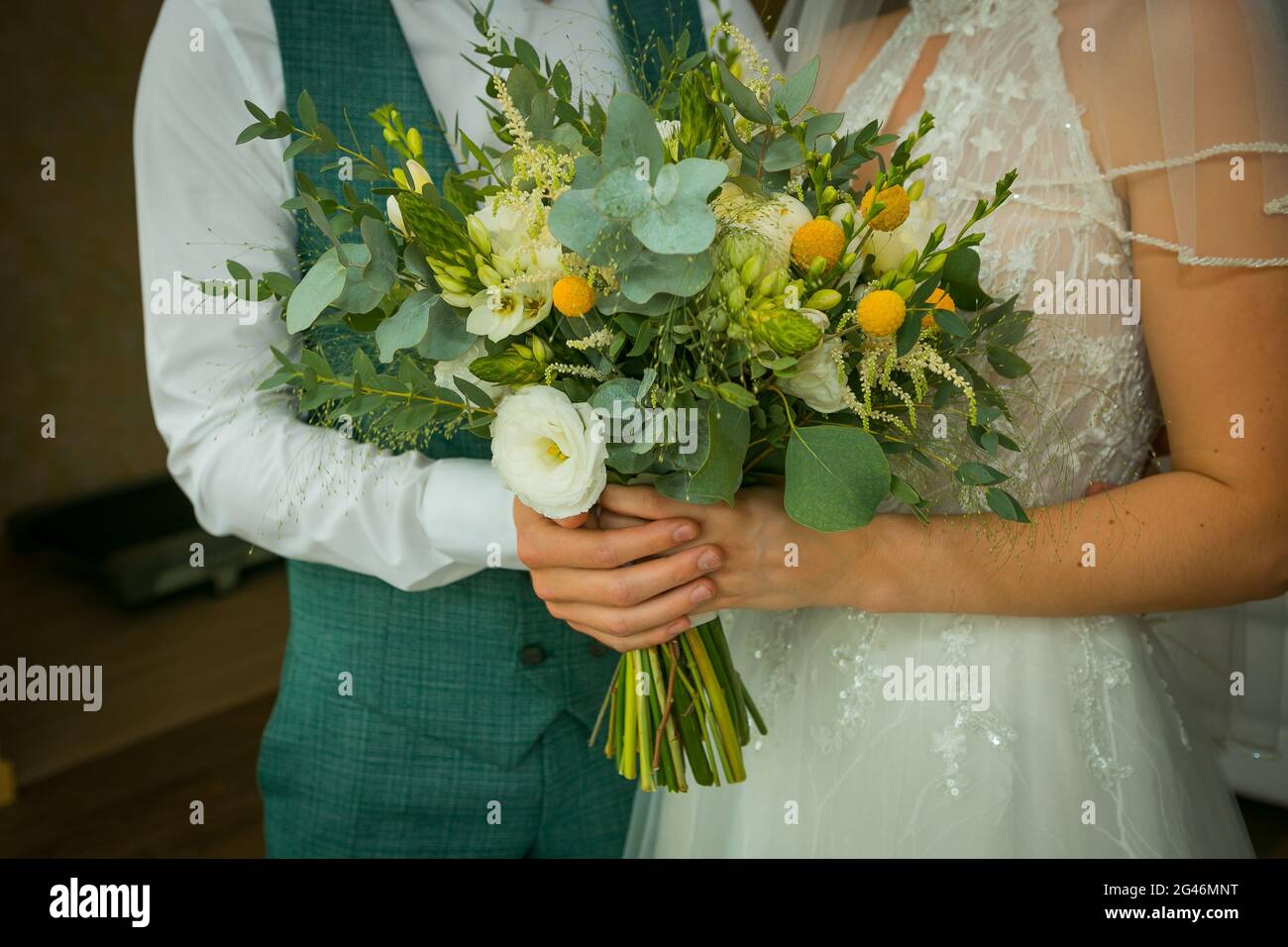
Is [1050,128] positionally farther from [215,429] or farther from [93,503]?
[93,503]

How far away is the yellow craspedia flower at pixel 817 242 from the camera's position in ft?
2.59

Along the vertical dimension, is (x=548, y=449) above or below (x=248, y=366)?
below

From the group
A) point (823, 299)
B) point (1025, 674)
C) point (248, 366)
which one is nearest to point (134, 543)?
point (248, 366)

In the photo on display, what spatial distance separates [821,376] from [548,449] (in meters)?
0.24

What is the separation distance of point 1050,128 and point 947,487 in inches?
15.3

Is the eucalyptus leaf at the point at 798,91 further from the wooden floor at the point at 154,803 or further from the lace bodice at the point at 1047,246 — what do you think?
the wooden floor at the point at 154,803

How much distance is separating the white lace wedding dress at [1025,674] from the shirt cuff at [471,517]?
1.24ft

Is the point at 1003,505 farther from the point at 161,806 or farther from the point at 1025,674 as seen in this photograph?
the point at 161,806

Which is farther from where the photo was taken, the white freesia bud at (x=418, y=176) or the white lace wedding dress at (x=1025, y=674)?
the white lace wedding dress at (x=1025, y=674)

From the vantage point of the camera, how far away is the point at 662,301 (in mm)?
801

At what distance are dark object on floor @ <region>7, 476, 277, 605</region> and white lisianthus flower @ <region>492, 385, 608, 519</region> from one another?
331cm


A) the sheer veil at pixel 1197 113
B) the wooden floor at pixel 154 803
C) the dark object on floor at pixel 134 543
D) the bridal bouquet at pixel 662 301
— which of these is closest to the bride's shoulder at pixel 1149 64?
the sheer veil at pixel 1197 113

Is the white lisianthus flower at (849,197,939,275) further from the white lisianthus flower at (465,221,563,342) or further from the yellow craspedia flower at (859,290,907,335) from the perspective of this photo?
the white lisianthus flower at (465,221,563,342)

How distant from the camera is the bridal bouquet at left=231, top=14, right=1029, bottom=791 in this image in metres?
0.79
